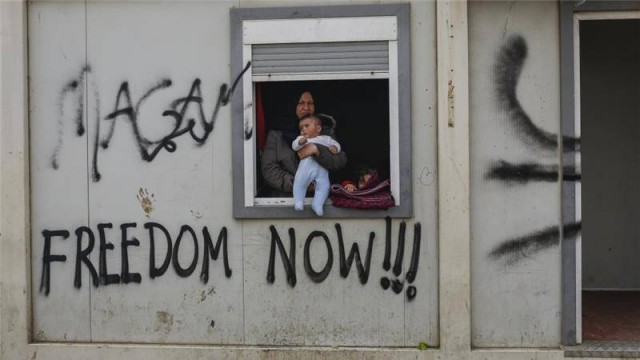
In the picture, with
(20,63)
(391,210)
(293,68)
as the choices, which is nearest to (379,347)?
(391,210)

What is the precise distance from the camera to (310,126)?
618cm

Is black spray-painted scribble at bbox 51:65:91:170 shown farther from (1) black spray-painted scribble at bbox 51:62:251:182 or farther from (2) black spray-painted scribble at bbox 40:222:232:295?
(2) black spray-painted scribble at bbox 40:222:232:295

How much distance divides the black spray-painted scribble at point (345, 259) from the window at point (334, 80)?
17cm

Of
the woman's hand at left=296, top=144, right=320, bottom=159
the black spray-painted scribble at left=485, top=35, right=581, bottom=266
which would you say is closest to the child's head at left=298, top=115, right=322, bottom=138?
the woman's hand at left=296, top=144, right=320, bottom=159

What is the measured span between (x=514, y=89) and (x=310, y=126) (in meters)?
A: 1.61

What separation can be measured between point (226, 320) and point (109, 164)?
1.56 metres

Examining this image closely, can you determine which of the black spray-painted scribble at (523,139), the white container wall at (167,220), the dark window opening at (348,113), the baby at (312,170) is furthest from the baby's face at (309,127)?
the black spray-painted scribble at (523,139)

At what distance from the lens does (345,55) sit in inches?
235

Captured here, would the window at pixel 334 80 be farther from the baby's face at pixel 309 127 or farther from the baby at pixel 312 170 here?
the baby's face at pixel 309 127

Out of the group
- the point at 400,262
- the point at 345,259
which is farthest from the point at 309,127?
the point at 400,262

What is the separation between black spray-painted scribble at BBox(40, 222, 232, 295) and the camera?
6.11 meters

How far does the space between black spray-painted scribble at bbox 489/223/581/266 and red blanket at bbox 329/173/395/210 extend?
0.91 meters

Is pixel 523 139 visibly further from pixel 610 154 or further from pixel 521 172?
pixel 610 154

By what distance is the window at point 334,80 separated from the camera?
19.4 feet
